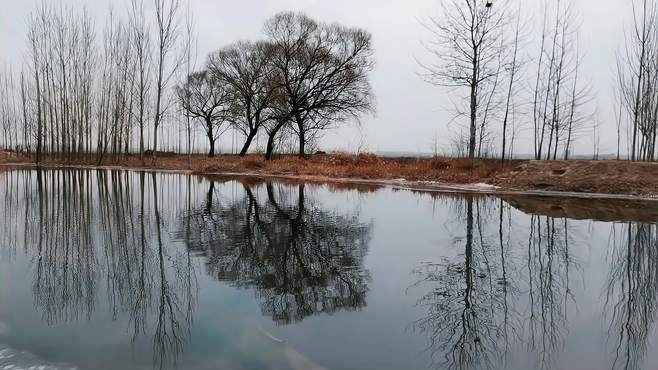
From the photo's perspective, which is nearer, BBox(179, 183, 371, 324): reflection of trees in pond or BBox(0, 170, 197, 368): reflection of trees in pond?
BBox(0, 170, 197, 368): reflection of trees in pond

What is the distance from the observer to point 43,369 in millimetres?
3299

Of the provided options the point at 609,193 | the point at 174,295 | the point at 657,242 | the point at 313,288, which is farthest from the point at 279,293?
the point at 609,193

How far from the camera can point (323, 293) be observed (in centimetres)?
509

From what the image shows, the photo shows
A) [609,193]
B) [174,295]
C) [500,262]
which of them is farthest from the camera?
[609,193]

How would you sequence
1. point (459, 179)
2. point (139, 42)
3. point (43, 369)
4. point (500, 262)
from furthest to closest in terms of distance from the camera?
point (139, 42) < point (459, 179) < point (500, 262) < point (43, 369)

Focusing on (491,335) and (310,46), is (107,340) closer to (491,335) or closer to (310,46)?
(491,335)

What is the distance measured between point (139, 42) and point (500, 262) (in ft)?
109

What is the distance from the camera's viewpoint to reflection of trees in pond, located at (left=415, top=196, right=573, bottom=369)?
12.3 feet

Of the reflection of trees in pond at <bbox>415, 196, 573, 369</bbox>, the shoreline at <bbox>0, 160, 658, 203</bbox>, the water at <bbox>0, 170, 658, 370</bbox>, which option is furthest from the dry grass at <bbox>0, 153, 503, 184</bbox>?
the reflection of trees in pond at <bbox>415, 196, 573, 369</bbox>

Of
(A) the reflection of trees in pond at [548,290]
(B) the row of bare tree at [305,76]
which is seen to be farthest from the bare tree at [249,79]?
(A) the reflection of trees in pond at [548,290]

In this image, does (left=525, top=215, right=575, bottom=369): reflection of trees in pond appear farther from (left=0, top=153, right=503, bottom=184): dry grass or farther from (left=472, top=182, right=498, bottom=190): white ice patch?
(left=0, top=153, right=503, bottom=184): dry grass

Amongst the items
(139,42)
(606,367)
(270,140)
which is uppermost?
(139,42)

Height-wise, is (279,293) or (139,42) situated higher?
(139,42)

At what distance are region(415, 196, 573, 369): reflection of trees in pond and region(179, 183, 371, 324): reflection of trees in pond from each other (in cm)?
98
